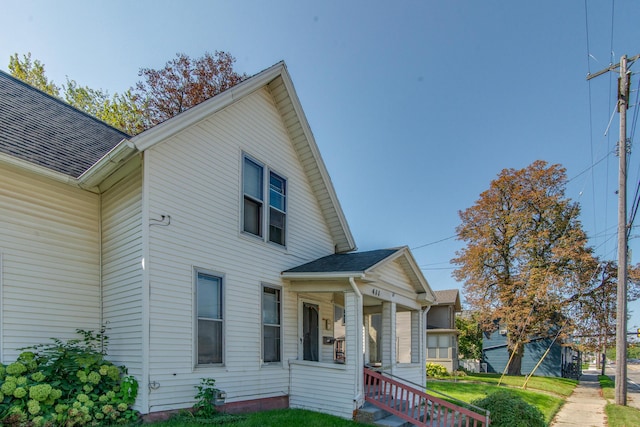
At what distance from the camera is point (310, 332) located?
→ 10.2 meters

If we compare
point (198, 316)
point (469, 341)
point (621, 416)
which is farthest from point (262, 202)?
point (469, 341)

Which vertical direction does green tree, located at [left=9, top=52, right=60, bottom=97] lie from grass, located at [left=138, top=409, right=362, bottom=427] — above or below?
above

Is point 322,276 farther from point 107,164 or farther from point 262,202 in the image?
point 107,164

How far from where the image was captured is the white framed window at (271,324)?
857 cm

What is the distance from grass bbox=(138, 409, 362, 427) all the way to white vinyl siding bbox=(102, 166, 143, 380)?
3.02 feet

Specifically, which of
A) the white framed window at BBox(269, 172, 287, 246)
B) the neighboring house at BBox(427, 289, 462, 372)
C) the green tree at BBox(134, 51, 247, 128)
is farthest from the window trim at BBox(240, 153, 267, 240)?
the neighboring house at BBox(427, 289, 462, 372)

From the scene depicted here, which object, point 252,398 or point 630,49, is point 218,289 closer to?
point 252,398

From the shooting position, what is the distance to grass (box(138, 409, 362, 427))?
608cm

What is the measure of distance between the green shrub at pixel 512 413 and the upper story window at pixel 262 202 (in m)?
5.28

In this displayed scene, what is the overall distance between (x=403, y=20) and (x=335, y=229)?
23.6 ft

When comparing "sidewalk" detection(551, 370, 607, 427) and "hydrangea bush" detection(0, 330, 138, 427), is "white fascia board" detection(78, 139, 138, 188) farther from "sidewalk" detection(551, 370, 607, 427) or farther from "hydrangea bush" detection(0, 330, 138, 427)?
"sidewalk" detection(551, 370, 607, 427)

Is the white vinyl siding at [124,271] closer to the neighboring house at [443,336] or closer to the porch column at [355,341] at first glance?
the porch column at [355,341]

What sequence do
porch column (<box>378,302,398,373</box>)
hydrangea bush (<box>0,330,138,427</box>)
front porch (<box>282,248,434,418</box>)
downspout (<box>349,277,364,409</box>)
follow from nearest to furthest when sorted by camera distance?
hydrangea bush (<box>0,330,138,427</box>) → downspout (<box>349,277,364,409</box>) → front porch (<box>282,248,434,418</box>) → porch column (<box>378,302,398,373</box>)

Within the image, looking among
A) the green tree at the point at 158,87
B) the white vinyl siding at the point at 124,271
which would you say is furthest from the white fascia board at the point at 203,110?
the green tree at the point at 158,87
